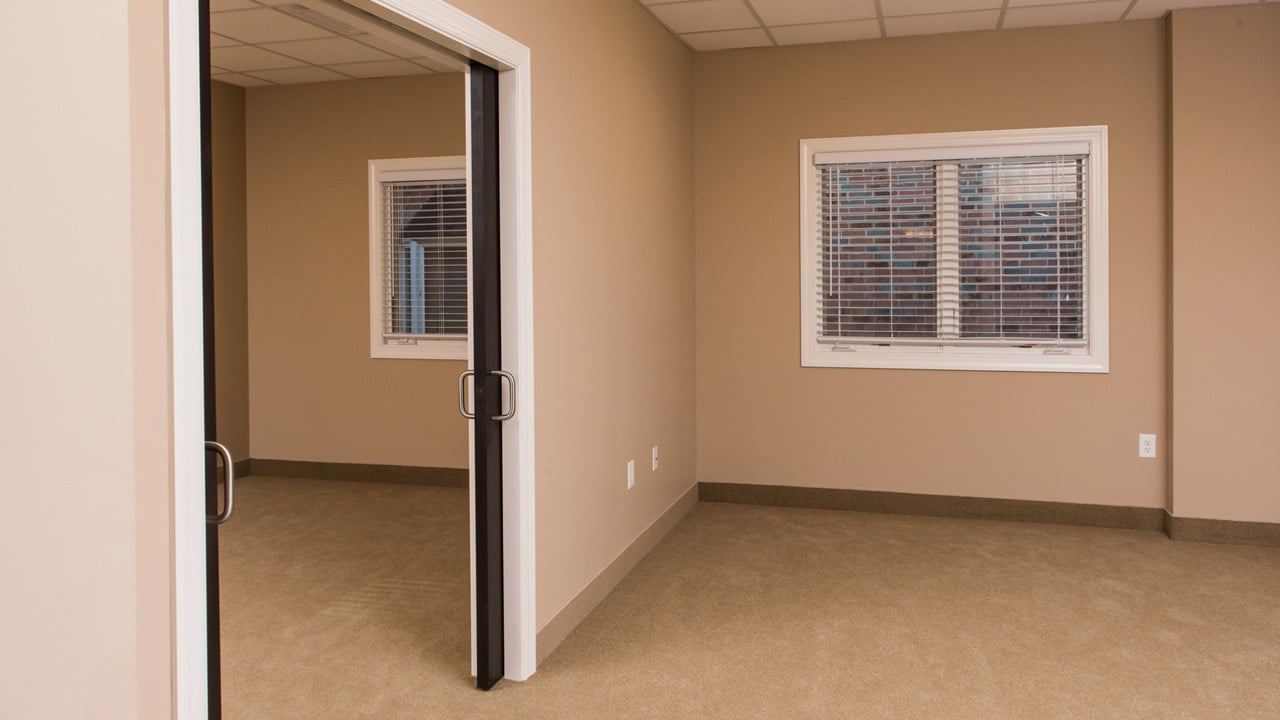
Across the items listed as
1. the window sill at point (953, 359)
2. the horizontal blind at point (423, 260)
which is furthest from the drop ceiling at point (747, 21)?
the window sill at point (953, 359)

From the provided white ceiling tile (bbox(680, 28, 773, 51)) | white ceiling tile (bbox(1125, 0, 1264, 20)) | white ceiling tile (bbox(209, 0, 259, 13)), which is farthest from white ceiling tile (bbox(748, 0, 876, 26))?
white ceiling tile (bbox(209, 0, 259, 13))

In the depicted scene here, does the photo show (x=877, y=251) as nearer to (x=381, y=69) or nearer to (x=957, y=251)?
(x=957, y=251)

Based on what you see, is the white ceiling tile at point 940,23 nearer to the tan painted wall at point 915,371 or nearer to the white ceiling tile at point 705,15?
the tan painted wall at point 915,371

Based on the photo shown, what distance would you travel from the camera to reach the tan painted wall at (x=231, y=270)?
6.35 meters

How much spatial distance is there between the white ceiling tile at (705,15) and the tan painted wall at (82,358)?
326 cm

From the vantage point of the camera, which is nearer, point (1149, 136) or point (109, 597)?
point (109, 597)

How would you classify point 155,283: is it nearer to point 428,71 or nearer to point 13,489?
point 13,489

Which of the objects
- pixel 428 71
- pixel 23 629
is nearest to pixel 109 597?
pixel 23 629

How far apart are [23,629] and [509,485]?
185 cm

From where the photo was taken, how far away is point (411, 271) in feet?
20.8

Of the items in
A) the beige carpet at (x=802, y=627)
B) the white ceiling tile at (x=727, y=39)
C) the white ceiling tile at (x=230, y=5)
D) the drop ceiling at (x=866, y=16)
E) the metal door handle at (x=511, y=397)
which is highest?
the white ceiling tile at (x=727, y=39)

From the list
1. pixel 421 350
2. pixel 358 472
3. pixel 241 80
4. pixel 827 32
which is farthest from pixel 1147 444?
pixel 241 80

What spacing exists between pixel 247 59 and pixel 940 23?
3.75m

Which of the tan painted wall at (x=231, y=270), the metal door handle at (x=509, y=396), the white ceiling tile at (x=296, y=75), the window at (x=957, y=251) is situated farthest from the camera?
the tan painted wall at (x=231, y=270)
